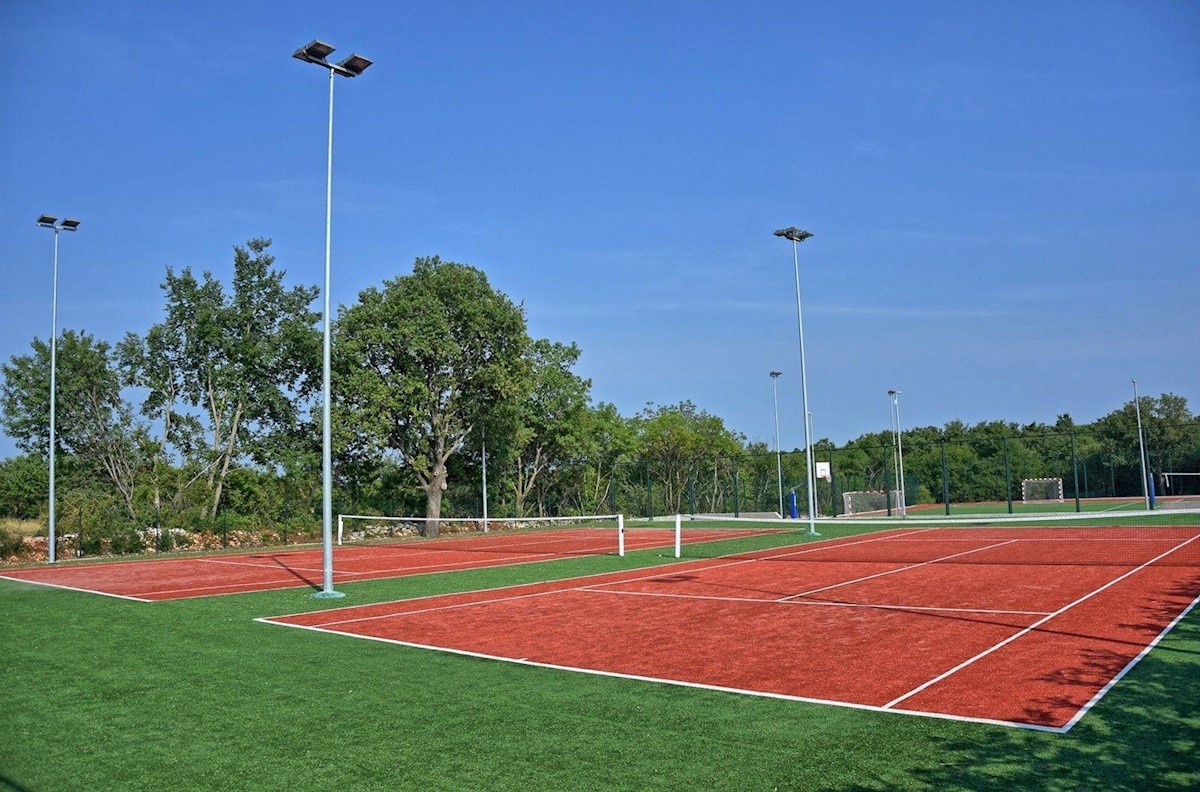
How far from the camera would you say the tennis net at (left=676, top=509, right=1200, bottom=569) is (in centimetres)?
1931

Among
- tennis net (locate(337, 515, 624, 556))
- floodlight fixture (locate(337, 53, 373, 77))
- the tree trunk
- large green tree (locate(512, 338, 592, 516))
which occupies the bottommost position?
tennis net (locate(337, 515, 624, 556))

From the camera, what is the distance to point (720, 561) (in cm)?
2120

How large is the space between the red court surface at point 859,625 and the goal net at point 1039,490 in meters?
35.1

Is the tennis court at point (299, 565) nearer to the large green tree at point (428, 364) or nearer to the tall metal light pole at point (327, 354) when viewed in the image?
the tall metal light pole at point (327, 354)

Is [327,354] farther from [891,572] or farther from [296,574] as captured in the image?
[891,572]

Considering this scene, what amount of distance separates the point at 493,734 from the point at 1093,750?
412 cm

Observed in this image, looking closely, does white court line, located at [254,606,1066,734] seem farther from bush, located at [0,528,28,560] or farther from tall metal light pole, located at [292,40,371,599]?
bush, located at [0,528,28,560]

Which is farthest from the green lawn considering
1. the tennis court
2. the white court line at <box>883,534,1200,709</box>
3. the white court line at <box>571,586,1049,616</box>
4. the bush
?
the bush

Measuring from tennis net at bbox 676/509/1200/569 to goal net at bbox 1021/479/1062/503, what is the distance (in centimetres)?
1919

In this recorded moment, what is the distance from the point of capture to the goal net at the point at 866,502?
47659 millimetres

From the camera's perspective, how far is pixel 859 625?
11.4 metres

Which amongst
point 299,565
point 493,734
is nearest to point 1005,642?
point 493,734

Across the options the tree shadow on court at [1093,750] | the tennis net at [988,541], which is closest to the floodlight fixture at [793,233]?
the tennis net at [988,541]

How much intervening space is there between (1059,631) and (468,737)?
7.04 m
